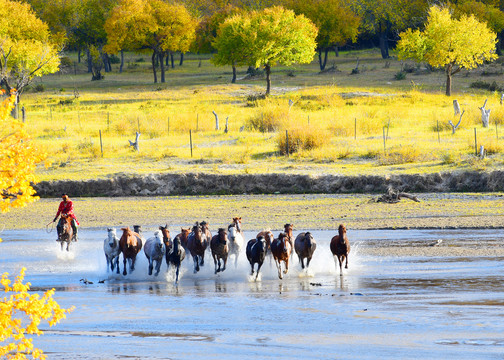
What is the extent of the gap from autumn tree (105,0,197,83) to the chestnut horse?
6513 centimetres

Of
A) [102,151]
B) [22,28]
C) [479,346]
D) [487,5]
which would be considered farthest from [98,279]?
[487,5]

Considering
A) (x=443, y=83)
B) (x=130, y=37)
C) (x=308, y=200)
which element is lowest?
(x=308, y=200)

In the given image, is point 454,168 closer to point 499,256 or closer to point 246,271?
point 499,256

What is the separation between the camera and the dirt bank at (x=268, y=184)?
29.9 metres

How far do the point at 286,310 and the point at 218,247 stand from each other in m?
3.62

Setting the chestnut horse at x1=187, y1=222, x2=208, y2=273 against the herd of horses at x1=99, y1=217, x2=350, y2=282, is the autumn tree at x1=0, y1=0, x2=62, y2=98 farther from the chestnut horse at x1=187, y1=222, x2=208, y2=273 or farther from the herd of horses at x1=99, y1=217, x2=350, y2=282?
the chestnut horse at x1=187, y1=222, x2=208, y2=273

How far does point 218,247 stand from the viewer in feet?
54.0

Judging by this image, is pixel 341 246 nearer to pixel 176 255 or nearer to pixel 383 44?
pixel 176 255

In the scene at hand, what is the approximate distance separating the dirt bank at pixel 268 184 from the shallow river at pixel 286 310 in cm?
1107

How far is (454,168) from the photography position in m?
30.7

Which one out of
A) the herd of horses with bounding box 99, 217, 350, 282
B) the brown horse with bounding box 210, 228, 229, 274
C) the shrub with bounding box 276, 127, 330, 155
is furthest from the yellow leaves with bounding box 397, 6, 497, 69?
the brown horse with bounding box 210, 228, 229, 274

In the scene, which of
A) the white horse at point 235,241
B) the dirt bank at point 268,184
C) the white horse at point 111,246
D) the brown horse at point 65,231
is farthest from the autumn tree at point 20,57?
the white horse at point 235,241

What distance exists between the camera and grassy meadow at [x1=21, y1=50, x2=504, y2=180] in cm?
3353

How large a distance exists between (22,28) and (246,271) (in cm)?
6433
